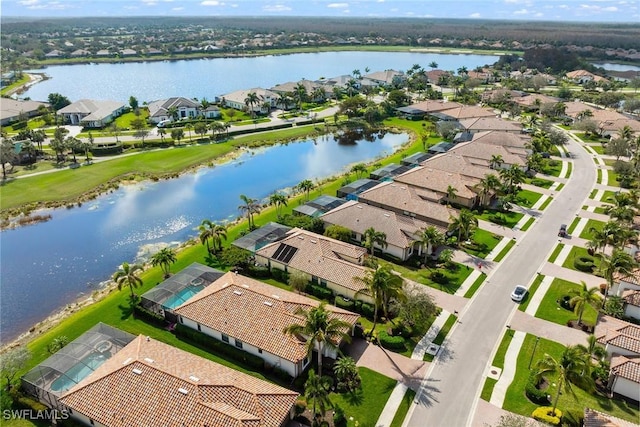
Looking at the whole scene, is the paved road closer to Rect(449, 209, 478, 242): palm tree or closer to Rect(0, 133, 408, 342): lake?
Rect(449, 209, 478, 242): palm tree

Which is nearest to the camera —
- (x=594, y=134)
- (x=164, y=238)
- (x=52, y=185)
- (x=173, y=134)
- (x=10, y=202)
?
(x=164, y=238)

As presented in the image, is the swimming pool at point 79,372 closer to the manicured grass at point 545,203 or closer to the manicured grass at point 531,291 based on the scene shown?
the manicured grass at point 531,291

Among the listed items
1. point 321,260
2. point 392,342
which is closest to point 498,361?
point 392,342

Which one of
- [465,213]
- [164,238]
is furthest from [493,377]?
[164,238]

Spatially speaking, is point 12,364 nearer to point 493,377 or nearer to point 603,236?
point 493,377

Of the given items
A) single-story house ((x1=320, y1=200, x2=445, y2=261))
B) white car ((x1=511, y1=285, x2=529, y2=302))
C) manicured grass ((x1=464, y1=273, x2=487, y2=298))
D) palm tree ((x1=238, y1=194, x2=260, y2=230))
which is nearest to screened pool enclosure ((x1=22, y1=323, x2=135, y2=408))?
palm tree ((x1=238, y1=194, x2=260, y2=230))
